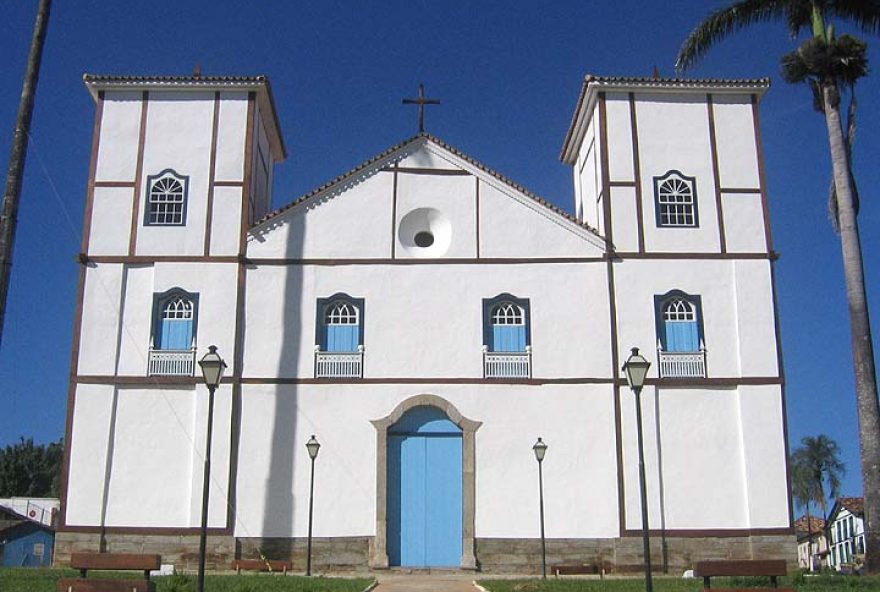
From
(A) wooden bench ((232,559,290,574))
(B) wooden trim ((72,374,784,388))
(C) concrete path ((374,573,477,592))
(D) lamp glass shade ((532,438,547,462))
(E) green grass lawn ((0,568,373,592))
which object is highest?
(B) wooden trim ((72,374,784,388))

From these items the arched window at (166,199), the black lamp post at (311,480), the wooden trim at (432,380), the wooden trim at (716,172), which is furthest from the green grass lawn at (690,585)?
the arched window at (166,199)

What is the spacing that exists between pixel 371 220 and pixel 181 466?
7.38 m

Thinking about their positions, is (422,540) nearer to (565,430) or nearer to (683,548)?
(565,430)

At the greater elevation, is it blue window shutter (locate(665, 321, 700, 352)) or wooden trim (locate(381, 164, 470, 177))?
wooden trim (locate(381, 164, 470, 177))

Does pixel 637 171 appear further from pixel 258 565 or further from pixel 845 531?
pixel 845 531

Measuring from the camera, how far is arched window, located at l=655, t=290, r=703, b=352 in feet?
79.2

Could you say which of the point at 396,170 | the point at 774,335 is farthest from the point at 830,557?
the point at 396,170

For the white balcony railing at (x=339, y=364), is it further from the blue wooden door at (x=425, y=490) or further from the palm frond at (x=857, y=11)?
the palm frond at (x=857, y=11)

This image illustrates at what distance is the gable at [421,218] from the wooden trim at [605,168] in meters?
0.34

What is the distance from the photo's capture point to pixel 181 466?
75.7ft

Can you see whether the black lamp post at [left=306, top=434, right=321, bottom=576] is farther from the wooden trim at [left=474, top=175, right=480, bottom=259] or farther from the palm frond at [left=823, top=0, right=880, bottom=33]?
the palm frond at [left=823, top=0, right=880, bottom=33]

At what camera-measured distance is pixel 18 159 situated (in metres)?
18.2

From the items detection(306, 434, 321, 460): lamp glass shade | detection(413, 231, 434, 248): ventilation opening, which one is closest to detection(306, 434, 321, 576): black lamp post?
detection(306, 434, 321, 460): lamp glass shade

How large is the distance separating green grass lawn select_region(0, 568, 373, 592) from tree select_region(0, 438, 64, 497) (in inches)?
2002
